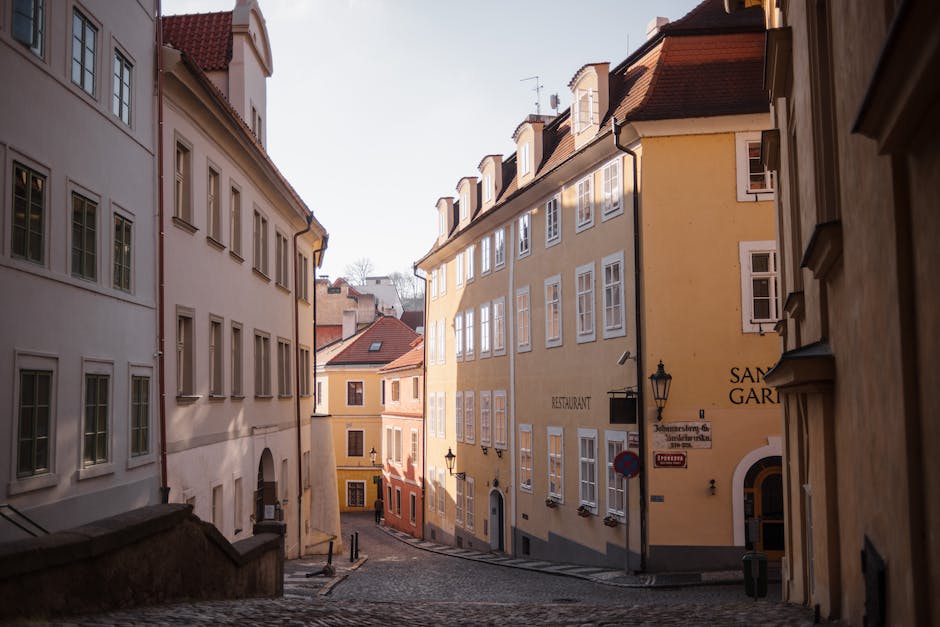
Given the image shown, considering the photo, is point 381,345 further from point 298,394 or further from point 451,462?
point 298,394

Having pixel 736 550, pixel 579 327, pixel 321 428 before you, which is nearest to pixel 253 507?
pixel 321 428

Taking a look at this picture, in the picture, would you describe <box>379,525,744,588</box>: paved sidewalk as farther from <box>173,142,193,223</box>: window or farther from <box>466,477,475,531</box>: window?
<box>173,142,193,223</box>: window

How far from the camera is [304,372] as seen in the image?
1357 inches

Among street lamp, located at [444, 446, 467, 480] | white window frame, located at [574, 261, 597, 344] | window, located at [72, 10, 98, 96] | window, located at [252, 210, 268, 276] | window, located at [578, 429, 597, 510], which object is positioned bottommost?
street lamp, located at [444, 446, 467, 480]

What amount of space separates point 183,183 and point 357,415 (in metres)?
46.3

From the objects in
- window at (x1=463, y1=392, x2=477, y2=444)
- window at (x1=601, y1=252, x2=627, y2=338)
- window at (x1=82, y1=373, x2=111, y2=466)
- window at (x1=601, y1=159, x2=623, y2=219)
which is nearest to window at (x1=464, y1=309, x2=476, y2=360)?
window at (x1=463, y1=392, x2=477, y2=444)

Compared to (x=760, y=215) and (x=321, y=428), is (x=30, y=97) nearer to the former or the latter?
(x=760, y=215)

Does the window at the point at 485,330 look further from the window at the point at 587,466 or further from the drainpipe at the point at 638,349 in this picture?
the drainpipe at the point at 638,349

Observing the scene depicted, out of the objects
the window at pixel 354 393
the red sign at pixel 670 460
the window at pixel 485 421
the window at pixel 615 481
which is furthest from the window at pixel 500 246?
the window at pixel 354 393

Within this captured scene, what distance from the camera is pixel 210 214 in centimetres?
2120

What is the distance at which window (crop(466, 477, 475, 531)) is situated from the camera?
37.9 metres

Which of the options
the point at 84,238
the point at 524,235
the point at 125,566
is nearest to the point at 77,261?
the point at 84,238

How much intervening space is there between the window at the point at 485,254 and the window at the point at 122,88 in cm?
2113

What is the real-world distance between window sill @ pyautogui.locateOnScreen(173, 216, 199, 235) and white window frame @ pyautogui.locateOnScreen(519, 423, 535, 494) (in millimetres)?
14319
